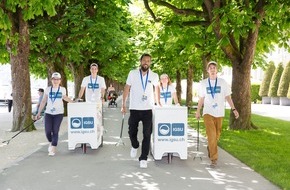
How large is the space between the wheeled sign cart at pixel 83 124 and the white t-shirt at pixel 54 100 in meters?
0.26

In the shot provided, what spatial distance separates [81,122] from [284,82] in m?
38.8

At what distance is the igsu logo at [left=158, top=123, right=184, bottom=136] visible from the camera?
8.98 metres

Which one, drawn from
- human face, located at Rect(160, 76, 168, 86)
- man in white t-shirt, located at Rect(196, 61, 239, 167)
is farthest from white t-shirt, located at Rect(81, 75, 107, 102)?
man in white t-shirt, located at Rect(196, 61, 239, 167)

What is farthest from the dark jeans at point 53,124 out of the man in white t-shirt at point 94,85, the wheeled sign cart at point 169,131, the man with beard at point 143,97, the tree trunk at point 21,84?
the tree trunk at point 21,84

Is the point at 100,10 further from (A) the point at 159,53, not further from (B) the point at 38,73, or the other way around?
(B) the point at 38,73

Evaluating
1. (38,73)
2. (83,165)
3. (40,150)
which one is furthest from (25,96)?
(38,73)

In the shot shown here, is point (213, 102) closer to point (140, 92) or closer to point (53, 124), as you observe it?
point (140, 92)

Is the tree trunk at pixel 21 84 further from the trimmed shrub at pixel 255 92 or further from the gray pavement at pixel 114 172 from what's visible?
the trimmed shrub at pixel 255 92

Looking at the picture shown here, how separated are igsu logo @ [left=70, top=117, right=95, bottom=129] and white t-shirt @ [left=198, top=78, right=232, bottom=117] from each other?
9.42 ft

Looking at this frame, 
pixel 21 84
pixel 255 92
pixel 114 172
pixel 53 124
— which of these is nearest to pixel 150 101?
pixel 114 172

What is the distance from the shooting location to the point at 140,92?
866 centimetres

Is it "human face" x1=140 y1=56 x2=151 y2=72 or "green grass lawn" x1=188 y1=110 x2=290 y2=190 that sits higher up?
"human face" x1=140 y1=56 x2=151 y2=72

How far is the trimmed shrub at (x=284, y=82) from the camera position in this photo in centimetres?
4506

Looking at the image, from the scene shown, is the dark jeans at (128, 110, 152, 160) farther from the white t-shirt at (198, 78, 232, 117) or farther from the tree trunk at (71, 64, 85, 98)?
the tree trunk at (71, 64, 85, 98)
